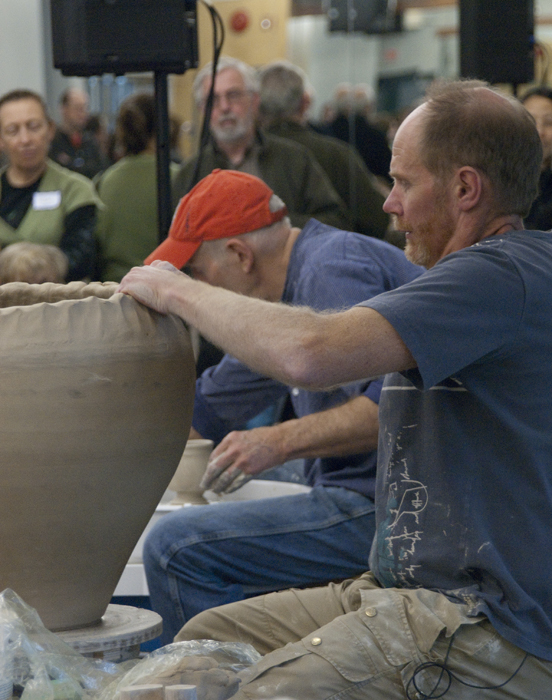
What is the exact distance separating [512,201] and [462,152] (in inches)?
4.0

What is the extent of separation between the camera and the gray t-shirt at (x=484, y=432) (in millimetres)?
1218

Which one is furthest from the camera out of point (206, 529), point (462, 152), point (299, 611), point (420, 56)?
point (420, 56)

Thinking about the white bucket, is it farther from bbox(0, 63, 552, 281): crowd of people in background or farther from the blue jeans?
bbox(0, 63, 552, 281): crowd of people in background

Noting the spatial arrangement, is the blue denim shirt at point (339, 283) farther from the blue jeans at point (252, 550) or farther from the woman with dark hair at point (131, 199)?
the woman with dark hair at point (131, 199)

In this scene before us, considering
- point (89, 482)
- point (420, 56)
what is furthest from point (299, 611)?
point (420, 56)

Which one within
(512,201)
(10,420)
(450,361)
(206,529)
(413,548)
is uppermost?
(512,201)

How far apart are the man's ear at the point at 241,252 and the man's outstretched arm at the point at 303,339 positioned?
71 cm

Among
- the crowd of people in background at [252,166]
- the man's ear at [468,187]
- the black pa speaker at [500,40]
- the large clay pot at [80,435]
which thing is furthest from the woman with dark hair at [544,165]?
the large clay pot at [80,435]

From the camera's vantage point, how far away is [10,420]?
1387 mm

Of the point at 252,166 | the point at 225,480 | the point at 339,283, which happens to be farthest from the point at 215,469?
the point at 252,166

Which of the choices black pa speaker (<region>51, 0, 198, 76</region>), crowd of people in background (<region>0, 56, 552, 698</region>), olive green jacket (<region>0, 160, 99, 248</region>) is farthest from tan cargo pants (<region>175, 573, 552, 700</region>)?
olive green jacket (<region>0, 160, 99, 248</region>)

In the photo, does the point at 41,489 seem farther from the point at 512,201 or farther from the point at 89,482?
the point at 512,201

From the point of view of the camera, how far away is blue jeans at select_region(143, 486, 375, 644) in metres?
1.90

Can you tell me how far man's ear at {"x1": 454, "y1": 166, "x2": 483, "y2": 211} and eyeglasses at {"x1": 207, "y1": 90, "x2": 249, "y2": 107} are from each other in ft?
6.78
